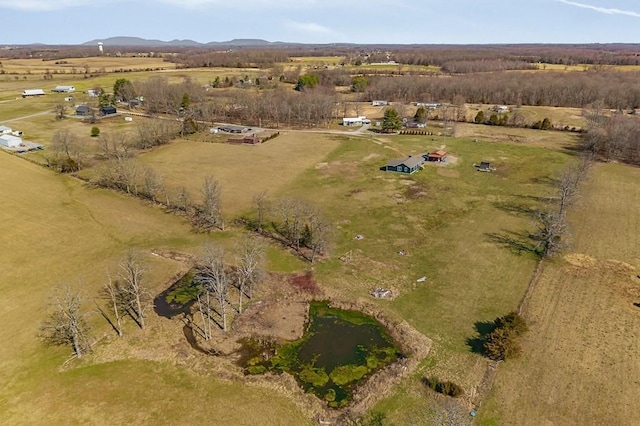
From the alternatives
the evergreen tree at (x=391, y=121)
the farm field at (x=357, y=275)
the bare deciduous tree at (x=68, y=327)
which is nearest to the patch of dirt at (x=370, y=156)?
the farm field at (x=357, y=275)

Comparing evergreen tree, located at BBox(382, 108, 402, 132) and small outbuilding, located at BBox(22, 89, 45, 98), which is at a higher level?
small outbuilding, located at BBox(22, 89, 45, 98)

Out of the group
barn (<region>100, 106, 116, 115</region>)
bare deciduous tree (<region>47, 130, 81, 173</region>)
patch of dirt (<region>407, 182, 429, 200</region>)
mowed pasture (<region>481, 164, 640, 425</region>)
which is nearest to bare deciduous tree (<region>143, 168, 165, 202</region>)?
bare deciduous tree (<region>47, 130, 81, 173</region>)

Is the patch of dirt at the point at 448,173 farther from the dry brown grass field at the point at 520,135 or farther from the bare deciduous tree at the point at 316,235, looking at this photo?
the bare deciduous tree at the point at 316,235

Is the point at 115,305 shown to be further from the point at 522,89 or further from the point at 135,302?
the point at 522,89

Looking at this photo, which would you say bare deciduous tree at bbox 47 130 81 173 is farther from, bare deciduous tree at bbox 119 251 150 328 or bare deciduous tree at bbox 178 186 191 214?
bare deciduous tree at bbox 119 251 150 328

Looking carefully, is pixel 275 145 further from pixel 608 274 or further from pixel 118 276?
pixel 608 274

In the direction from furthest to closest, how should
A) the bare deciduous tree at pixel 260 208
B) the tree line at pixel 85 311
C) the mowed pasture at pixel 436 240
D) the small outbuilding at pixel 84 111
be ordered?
the small outbuilding at pixel 84 111, the bare deciduous tree at pixel 260 208, the mowed pasture at pixel 436 240, the tree line at pixel 85 311
